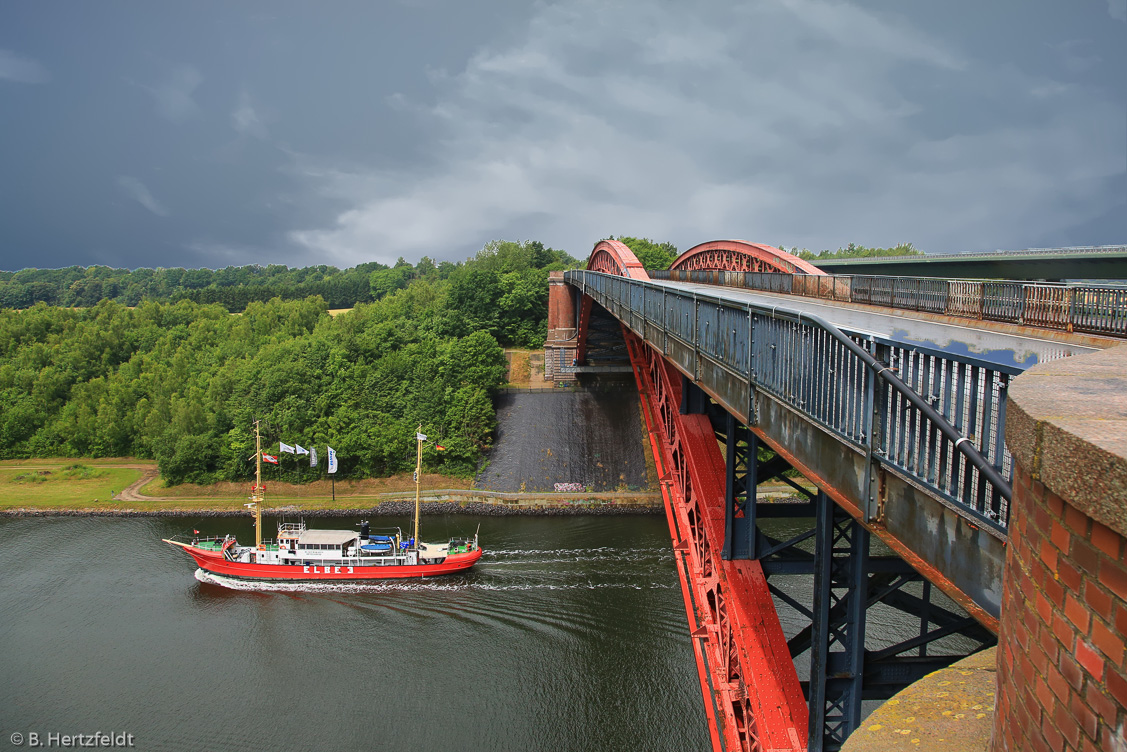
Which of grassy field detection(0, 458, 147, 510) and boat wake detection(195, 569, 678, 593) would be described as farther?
grassy field detection(0, 458, 147, 510)

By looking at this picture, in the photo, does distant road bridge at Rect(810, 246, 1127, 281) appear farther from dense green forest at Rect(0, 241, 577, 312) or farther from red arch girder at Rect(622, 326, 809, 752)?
dense green forest at Rect(0, 241, 577, 312)

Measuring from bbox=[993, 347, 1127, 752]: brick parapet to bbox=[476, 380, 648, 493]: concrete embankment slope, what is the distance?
3049 cm

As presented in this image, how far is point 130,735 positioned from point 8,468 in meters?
30.5

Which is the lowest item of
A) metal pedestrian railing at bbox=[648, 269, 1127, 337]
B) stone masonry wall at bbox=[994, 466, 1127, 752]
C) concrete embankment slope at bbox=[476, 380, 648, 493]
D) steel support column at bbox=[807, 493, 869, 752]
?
concrete embankment slope at bbox=[476, 380, 648, 493]

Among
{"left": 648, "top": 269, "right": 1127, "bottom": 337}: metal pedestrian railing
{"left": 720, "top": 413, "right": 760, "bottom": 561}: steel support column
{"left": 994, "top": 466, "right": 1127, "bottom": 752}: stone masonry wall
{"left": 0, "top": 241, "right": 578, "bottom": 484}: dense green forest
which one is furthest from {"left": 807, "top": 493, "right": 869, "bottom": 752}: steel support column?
{"left": 0, "top": 241, "right": 578, "bottom": 484}: dense green forest

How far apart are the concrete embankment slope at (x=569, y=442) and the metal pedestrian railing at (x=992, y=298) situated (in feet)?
50.1

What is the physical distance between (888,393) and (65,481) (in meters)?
43.4

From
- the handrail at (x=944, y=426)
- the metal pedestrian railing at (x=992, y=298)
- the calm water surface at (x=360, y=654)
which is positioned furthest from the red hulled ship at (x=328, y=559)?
the handrail at (x=944, y=426)

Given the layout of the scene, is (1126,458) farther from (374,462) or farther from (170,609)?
(374,462)

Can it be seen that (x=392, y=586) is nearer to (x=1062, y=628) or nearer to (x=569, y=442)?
(x=569, y=442)

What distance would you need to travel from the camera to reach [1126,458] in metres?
1.76

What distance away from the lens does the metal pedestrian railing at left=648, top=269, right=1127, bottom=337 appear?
9516mm

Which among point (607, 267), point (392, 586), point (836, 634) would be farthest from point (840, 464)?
point (607, 267)

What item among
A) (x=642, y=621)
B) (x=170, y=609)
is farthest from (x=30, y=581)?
(x=642, y=621)
